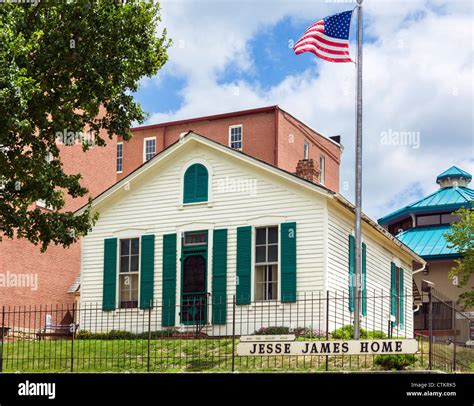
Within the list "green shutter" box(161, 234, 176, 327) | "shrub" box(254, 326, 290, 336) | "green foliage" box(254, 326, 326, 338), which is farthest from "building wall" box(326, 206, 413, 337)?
"green shutter" box(161, 234, 176, 327)

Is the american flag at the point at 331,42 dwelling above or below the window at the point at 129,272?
above

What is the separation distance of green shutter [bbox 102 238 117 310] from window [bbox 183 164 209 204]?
2948mm

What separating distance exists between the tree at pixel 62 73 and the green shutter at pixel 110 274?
566 centimetres

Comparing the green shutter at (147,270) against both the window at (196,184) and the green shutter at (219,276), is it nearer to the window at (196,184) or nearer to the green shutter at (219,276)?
the window at (196,184)

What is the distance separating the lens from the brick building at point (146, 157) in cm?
3325

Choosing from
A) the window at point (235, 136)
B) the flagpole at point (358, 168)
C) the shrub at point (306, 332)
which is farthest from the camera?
the window at point (235, 136)

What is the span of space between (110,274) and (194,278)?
2978mm

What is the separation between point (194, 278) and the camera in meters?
26.5

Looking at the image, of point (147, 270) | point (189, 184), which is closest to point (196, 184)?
point (189, 184)

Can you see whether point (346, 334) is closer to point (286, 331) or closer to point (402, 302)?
point (286, 331)

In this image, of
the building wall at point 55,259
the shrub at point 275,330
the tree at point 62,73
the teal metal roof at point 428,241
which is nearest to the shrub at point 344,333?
the shrub at point 275,330
